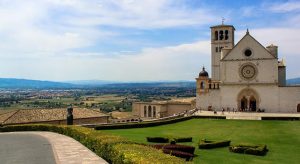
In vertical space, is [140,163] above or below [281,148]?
above

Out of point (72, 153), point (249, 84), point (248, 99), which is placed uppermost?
point (249, 84)

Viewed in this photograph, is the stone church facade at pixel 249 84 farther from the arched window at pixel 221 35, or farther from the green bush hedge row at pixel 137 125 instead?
the green bush hedge row at pixel 137 125

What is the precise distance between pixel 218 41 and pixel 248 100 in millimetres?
13620

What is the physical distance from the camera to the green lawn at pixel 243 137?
22641 mm

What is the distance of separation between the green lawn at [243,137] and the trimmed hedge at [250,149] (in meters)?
0.40

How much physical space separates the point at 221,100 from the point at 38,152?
41266 mm

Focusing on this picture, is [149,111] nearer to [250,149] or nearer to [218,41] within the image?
[218,41]

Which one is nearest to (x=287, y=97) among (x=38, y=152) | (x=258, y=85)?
(x=258, y=85)

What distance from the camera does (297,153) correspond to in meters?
24.4

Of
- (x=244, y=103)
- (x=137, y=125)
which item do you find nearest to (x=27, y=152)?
(x=137, y=125)

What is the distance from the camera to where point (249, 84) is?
58531 millimetres

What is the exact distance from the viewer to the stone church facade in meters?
56.6

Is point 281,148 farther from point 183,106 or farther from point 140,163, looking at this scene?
point 183,106

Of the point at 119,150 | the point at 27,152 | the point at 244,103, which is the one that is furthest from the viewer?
the point at 244,103
